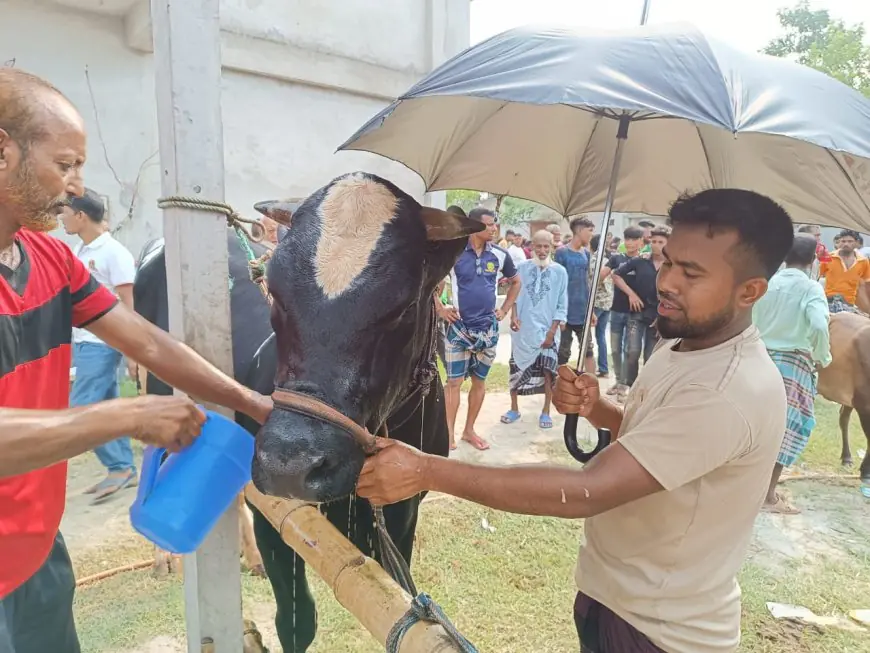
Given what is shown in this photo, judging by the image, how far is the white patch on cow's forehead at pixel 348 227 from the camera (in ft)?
5.18

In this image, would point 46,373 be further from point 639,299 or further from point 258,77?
point 258,77

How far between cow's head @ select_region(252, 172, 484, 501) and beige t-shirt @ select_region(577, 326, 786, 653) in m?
0.66

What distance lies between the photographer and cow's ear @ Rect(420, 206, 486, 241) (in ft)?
6.12

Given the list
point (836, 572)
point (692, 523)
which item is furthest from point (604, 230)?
point (836, 572)

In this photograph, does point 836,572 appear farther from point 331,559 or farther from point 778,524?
point 331,559

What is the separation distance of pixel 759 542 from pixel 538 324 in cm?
303

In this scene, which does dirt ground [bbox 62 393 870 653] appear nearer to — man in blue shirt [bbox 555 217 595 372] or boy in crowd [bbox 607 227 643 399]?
boy in crowd [bbox 607 227 643 399]

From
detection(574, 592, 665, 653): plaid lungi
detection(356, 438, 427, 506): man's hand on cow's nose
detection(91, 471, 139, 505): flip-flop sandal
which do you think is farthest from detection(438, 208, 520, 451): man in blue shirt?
detection(356, 438, 427, 506): man's hand on cow's nose

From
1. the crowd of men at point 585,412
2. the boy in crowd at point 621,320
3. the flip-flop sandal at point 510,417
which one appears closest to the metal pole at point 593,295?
the crowd of men at point 585,412

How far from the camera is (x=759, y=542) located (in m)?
4.33

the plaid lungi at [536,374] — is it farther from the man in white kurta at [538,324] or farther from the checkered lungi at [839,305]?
the checkered lungi at [839,305]

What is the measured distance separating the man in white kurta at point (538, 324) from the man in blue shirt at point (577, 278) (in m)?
1.03

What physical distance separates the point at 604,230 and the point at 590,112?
61cm

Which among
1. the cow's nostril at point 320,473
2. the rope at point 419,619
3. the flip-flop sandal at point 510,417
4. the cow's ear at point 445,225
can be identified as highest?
the cow's ear at point 445,225
